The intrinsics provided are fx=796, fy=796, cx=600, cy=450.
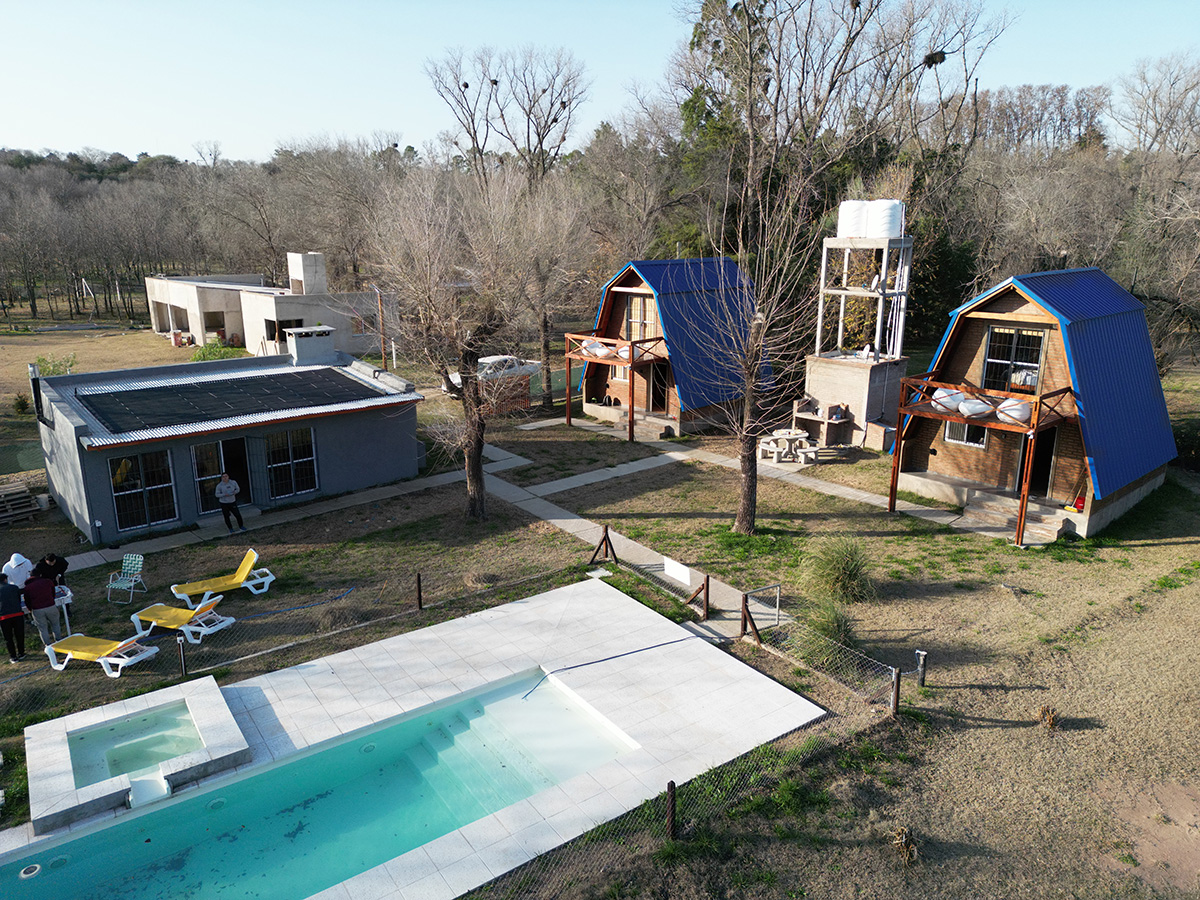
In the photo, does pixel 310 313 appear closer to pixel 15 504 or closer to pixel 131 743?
pixel 15 504

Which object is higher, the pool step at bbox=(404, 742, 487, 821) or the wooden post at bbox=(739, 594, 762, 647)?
→ the wooden post at bbox=(739, 594, 762, 647)

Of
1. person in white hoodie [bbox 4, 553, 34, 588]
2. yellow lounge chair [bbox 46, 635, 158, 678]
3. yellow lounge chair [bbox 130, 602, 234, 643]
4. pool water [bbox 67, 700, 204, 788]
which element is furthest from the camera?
yellow lounge chair [bbox 130, 602, 234, 643]

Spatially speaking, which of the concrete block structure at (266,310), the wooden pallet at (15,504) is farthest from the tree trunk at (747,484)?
the concrete block structure at (266,310)

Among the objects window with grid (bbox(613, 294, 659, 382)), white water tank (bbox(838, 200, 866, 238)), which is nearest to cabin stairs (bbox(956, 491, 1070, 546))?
white water tank (bbox(838, 200, 866, 238))

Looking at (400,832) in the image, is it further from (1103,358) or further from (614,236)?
(614,236)

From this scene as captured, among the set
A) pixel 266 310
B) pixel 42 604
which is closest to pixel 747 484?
pixel 42 604

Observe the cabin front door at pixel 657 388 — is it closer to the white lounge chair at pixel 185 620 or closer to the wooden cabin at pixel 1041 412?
the wooden cabin at pixel 1041 412

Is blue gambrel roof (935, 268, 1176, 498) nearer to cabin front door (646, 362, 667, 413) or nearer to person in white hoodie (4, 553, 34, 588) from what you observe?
cabin front door (646, 362, 667, 413)
